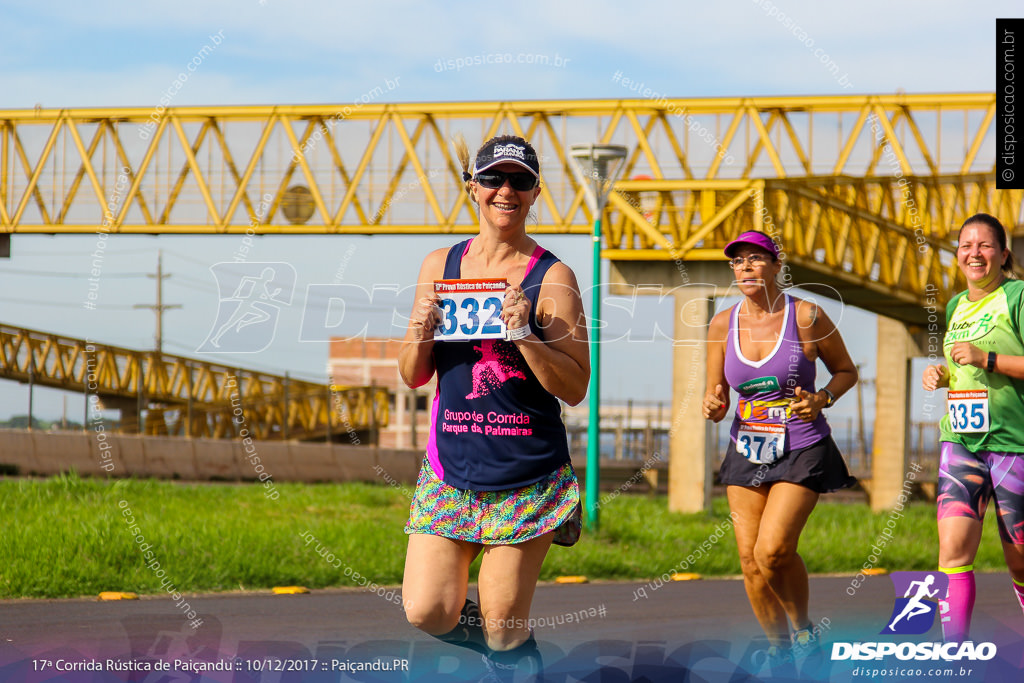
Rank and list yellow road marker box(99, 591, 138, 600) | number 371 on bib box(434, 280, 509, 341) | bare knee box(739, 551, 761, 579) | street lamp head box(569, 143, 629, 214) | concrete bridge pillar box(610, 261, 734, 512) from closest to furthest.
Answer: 1. number 371 on bib box(434, 280, 509, 341)
2. bare knee box(739, 551, 761, 579)
3. yellow road marker box(99, 591, 138, 600)
4. street lamp head box(569, 143, 629, 214)
5. concrete bridge pillar box(610, 261, 734, 512)

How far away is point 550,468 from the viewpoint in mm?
4730

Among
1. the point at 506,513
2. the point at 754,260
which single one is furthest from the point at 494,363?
the point at 754,260

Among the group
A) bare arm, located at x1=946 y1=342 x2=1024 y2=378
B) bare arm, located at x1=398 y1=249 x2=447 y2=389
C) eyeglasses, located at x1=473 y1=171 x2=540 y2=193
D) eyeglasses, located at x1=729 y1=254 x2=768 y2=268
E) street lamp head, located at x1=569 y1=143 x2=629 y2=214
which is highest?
street lamp head, located at x1=569 y1=143 x2=629 y2=214

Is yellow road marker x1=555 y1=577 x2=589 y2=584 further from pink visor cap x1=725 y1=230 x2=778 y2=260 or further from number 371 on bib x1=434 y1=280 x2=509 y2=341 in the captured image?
number 371 on bib x1=434 y1=280 x2=509 y2=341

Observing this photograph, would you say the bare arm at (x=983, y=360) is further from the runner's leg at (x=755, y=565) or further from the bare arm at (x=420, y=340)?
the bare arm at (x=420, y=340)

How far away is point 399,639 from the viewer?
25.8 feet

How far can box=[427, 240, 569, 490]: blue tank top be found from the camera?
4.67 meters

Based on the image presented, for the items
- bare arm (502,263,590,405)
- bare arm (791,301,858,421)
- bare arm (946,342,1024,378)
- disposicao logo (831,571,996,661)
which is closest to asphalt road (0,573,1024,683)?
disposicao logo (831,571,996,661)

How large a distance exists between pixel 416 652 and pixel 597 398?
25.0 feet

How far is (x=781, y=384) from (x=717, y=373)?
1.30 ft

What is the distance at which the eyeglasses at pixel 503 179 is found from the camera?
4.73 metres

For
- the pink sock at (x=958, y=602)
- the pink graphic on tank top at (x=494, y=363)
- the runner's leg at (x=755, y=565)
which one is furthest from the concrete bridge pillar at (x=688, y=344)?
the pink graphic on tank top at (x=494, y=363)

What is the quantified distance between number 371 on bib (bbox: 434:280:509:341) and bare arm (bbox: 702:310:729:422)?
263 cm

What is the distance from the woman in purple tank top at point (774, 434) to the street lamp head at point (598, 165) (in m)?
8.29
